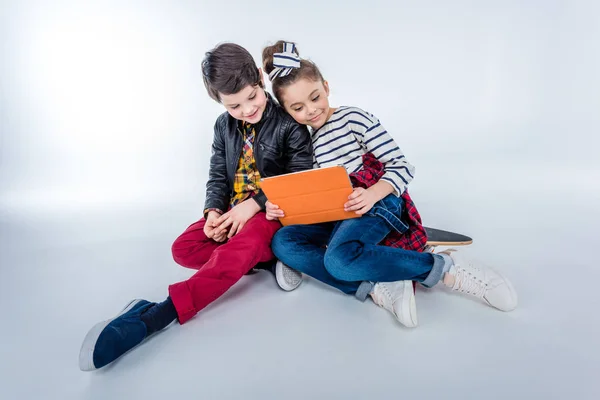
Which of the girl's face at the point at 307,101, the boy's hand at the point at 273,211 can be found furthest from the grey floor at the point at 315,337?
the girl's face at the point at 307,101

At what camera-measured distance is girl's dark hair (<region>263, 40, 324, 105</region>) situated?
1463 mm

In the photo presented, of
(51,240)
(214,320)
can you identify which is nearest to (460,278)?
(214,320)

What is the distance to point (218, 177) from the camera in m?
1.71

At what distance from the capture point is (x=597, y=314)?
1.18 metres

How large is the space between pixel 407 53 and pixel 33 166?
8.34 ft

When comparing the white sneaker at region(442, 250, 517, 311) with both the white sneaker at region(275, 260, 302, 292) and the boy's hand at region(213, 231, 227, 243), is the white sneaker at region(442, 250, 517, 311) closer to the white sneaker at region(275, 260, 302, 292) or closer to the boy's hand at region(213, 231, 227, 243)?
the white sneaker at region(275, 260, 302, 292)

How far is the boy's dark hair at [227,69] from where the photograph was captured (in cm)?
141

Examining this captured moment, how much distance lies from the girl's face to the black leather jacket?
0.17 ft

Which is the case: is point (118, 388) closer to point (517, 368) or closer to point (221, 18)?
→ point (517, 368)

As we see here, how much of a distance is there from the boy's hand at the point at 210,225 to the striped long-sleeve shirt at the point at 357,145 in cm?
40

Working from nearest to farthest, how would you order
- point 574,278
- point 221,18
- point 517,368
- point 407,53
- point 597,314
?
1. point 517,368
2. point 597,314
3. point 574,278
4. point 221,18
5. point 407,53

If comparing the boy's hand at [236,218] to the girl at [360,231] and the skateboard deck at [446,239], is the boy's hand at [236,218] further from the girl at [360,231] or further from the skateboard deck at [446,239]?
the skateboard deck at [446,239]

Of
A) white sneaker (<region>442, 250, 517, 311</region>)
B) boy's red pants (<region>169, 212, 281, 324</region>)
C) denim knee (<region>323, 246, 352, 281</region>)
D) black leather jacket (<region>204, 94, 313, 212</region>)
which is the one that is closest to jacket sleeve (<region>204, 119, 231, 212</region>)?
black leather jacket (<region>204, 94, 313, 212</region>)

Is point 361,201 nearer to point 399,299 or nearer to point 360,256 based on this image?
point 360,256
